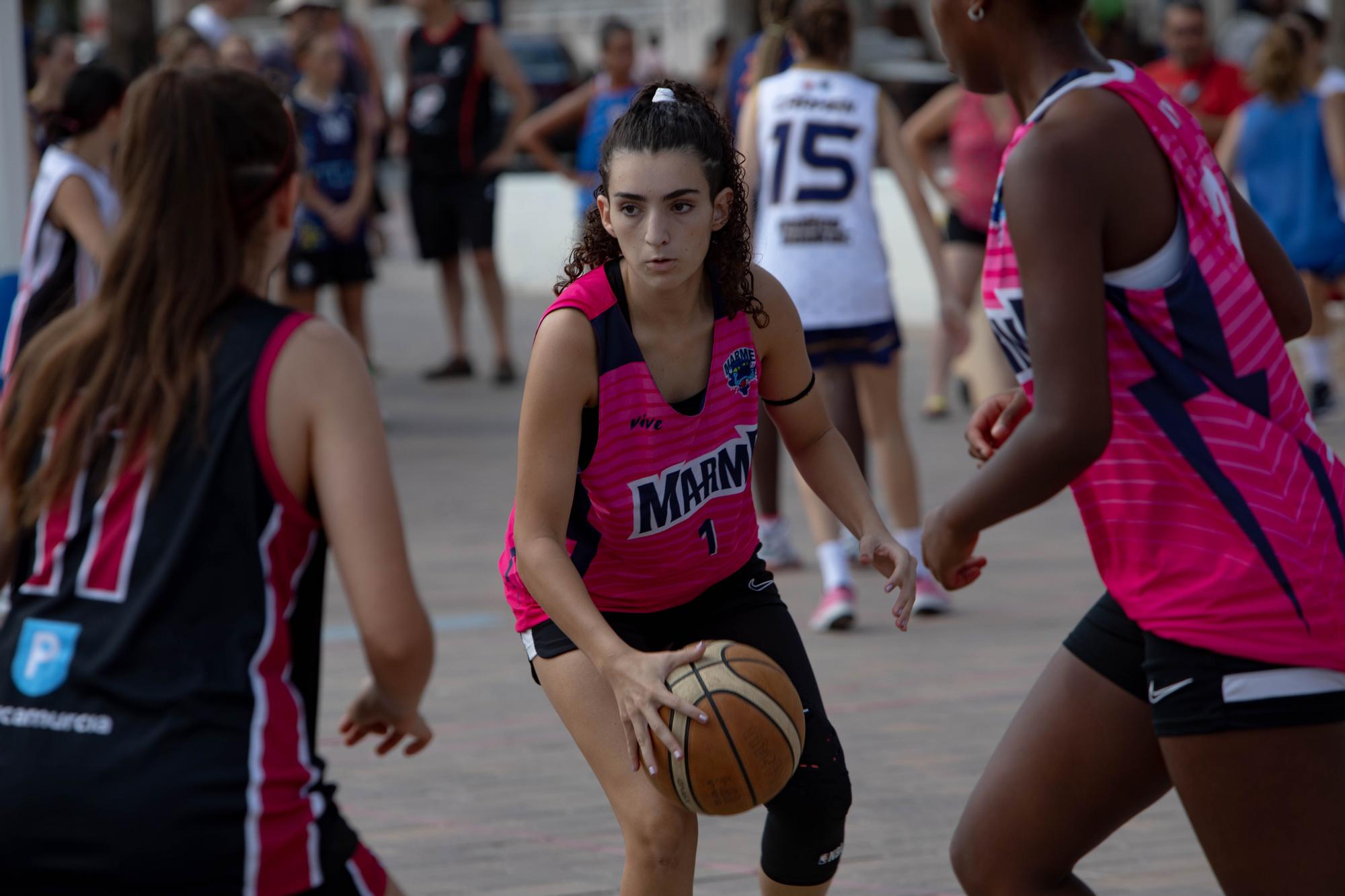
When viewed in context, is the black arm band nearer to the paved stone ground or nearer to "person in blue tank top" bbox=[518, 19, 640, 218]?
the paved stone ground

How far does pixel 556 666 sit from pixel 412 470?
7.38 metres

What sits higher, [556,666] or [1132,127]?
[1132,127]

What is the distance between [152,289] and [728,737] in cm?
109

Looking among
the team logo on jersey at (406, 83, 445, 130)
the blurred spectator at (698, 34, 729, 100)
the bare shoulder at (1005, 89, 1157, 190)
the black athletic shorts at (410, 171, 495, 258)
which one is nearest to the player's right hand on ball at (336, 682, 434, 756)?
the bare shoulder at (1005, 89, 1157, 190)

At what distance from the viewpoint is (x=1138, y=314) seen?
8.63 feet

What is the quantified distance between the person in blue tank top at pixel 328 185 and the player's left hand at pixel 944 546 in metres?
8.87

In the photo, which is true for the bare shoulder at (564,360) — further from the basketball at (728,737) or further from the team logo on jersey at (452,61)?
the team logo on jersey at (452,61)

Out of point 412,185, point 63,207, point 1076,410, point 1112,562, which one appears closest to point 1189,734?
point 1112,562

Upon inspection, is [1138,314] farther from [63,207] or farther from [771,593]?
[63,207]

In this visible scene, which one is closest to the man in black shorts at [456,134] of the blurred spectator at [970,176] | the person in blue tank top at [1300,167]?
the blurred spectator at [970,176]

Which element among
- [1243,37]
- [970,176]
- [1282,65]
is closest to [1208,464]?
[970,176]

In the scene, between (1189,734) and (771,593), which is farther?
(771,593)

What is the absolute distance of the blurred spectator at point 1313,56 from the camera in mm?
10836

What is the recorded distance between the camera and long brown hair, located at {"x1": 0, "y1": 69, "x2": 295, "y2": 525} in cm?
238
